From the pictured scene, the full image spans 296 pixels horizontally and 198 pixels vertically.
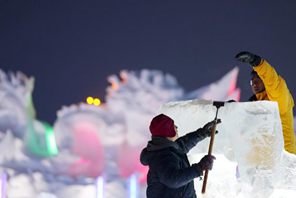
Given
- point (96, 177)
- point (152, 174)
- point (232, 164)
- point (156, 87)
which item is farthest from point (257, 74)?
point (96, 177)

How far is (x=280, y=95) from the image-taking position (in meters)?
2.46

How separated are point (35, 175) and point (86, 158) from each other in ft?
1.87

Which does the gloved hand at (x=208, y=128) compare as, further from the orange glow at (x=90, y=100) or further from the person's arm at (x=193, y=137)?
the orange glow at (x=90, y=100)

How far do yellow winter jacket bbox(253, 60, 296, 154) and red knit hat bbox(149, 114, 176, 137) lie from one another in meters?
0.56

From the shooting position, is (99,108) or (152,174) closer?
(152,174)

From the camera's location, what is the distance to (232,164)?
7.72 ft

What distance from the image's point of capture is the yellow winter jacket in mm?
2393

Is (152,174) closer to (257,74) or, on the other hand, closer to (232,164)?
(232,164)

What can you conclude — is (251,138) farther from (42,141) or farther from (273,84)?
(42,141)

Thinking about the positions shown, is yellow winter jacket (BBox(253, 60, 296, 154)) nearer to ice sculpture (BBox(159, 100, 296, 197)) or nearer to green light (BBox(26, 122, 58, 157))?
ice sculpture (BBox(159, 100, 296, 197))

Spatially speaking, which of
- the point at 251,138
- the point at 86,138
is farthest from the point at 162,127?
the point at 86,138

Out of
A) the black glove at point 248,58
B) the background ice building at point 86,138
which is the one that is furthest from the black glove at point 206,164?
the background ice building at point 86,138

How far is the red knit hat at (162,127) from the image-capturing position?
2.23m

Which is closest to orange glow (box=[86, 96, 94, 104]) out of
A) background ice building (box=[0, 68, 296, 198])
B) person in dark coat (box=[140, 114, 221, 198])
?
background ice building (box=[0, 68, 296, 198])
